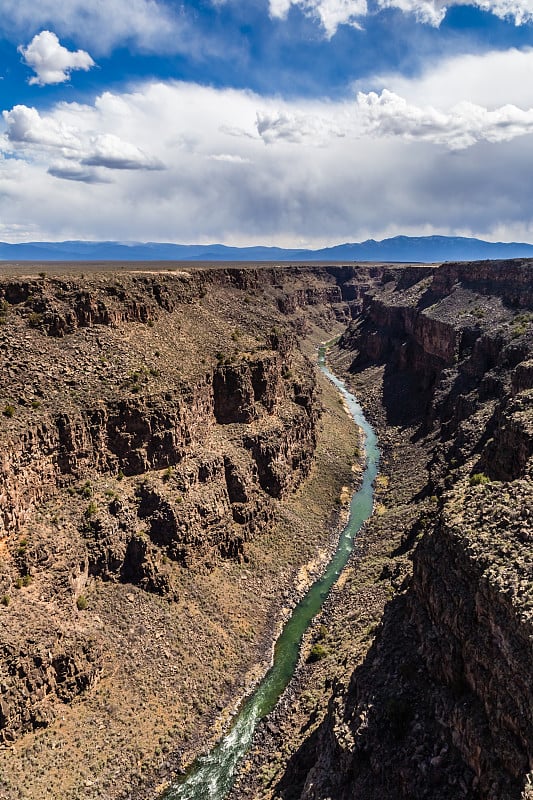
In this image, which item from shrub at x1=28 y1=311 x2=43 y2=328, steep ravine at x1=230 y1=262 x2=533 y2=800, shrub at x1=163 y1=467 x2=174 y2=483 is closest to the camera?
steep ravine at x1=230 y1=262 x2=533 y2=800

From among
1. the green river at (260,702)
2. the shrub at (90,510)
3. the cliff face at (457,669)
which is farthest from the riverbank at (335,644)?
the shrub at (90,510)

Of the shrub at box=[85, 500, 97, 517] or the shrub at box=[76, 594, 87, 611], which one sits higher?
the shrub at box=[85, 500, 97, 517]

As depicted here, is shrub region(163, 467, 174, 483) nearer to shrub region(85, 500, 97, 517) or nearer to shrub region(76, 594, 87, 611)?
shrub region(85, 500, 97, 517)

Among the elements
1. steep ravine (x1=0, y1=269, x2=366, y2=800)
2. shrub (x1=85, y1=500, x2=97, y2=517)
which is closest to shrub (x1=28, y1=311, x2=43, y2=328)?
steep ravine (x1=0, y1=269, x2=366, y2=800)

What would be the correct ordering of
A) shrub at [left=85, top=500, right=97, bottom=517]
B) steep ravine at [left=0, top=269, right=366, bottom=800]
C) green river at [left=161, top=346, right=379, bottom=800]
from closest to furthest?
steep ravine at [left=0, top=269, right=366, bottom=800] → green river at [left=161, top=346, right=379, bottom=800] → shrub at [left=85, top=500, right=97, bottom=517]

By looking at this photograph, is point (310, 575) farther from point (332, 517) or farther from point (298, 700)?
point (298, 700)

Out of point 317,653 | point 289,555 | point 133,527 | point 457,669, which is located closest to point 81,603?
point 133,527

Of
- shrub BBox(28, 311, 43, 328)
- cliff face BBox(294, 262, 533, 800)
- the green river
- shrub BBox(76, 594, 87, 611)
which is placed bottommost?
the green river
